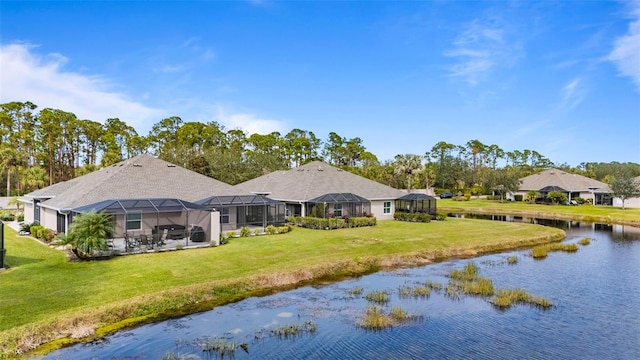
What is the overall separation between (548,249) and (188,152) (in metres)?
46.3

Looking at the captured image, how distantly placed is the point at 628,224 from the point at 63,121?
77430 mm

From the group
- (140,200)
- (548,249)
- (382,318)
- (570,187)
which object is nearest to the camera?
(382,318)

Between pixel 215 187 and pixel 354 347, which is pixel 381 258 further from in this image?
pixel 215 187

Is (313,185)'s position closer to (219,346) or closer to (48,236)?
(48,236)

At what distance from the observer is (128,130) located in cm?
7544

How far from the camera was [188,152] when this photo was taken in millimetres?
59750

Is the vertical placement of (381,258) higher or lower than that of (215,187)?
lower

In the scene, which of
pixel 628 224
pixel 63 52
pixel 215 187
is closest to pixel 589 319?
pixel 215 187

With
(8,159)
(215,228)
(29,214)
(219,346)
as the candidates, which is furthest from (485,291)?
(8,159)

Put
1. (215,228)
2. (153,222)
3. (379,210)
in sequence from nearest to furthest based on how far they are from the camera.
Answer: (215,228)
(153,222)
(379,210)

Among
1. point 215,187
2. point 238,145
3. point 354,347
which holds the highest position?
point 238,145

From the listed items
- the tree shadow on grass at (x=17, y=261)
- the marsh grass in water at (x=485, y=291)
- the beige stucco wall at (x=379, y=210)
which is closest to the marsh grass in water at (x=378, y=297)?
the marsh grass in water at (x=485, y=291)

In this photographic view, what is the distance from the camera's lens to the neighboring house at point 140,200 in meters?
25.7

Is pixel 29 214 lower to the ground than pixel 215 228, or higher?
higher
